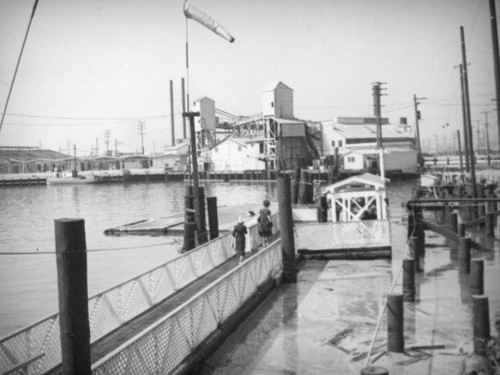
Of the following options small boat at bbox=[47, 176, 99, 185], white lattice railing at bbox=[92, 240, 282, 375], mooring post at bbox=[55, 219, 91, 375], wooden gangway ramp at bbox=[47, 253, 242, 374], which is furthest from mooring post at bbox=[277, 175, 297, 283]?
small boat at bbox=[47, 176, 99, 185]

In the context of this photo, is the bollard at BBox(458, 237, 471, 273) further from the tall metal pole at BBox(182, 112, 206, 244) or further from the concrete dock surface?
the tall metal pole at BBox(182, 112, 206, 244)

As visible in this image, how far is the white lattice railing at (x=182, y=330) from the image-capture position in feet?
23.7

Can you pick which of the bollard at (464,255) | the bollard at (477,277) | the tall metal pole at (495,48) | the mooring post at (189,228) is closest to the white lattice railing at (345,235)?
the bollard at (464,255)

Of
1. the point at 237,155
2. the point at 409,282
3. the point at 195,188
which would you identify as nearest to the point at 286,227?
the point at 409,282

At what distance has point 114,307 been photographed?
10.9m

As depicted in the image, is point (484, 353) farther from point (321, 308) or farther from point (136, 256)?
point (136, 256)

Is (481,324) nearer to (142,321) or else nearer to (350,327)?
(350,327)

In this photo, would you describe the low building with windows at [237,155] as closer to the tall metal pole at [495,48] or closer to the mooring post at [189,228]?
the mooring post at [189,228]

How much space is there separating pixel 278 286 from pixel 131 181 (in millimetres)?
108519

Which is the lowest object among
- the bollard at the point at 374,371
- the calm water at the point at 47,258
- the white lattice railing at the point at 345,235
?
the calm water at the point at 47,258

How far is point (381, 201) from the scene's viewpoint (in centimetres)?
2142

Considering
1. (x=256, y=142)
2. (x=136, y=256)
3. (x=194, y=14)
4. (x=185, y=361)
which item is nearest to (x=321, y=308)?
(x=185, y=361)

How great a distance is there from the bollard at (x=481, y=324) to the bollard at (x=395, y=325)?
4.80ft

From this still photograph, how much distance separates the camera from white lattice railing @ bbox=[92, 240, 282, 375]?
23.7 ft
